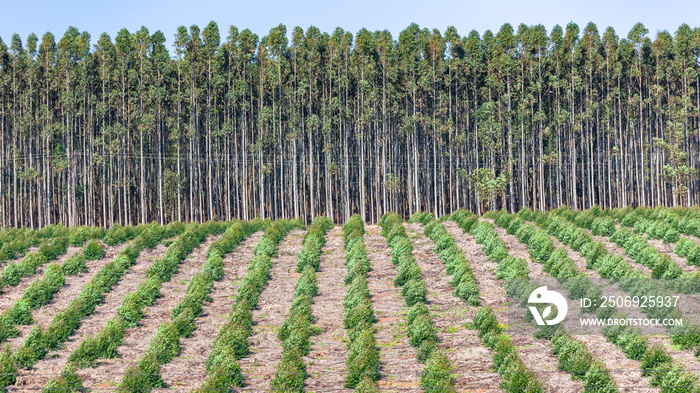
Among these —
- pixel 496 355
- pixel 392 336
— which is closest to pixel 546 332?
pixel 496 355

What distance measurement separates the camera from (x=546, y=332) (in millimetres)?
18344

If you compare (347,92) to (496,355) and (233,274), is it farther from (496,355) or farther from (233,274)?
(496,355)

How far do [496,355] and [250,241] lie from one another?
1375cm

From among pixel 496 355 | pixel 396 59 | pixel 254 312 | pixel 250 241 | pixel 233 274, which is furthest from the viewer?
pixel 396 59

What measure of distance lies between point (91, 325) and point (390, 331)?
7.38m

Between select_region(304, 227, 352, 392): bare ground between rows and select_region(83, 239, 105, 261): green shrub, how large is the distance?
7.23 meters

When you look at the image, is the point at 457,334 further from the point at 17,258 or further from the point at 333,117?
the point at 333,117

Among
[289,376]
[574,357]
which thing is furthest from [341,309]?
[574,357]

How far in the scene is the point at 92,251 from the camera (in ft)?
85.4

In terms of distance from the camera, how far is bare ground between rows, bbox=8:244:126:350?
19.3m

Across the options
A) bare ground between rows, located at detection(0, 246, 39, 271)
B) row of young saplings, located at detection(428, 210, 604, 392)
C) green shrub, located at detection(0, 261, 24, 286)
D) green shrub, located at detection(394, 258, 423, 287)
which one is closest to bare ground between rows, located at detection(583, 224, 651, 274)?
row of young saplings, located at detection(428, 210, 604, 392)

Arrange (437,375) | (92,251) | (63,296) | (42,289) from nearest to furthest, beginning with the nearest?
(437,375) → (42,289) → (63,296) → (92,251)

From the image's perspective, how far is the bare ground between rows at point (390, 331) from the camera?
54.8 feet

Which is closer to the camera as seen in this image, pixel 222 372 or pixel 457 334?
pixel 222 372
